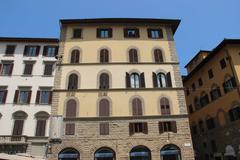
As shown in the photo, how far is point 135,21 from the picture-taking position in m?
28.4

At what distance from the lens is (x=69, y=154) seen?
21219 millimetres

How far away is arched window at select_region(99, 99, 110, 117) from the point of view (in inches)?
897

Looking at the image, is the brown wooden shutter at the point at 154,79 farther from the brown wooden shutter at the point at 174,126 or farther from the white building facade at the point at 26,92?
the white building facade at the point at 26,92

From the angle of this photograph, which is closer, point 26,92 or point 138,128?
point 138,128

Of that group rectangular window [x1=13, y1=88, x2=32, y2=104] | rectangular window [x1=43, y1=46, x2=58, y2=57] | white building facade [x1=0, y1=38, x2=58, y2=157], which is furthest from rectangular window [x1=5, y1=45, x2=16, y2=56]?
rectangular window [x1=13, y1=88, x2=32, y2=104]

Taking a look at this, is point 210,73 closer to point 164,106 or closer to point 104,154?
point 164,106

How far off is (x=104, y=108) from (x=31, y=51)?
14566mm

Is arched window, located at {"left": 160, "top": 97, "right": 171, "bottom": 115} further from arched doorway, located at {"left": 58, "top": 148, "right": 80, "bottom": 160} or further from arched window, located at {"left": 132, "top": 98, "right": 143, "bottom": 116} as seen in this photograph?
arched doorway, located at {"left": 58, "top": 148, "right": 80, "bottom": 160}

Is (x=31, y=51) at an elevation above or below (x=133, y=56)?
above

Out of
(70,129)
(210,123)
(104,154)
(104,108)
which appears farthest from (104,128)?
(210,123)

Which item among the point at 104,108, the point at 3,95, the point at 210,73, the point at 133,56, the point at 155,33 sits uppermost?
the point at 155,33

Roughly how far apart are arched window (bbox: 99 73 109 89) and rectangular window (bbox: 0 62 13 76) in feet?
41.4

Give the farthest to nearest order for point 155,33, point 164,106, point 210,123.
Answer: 1. point 210,123
2. point 155,33
3. point 164,106

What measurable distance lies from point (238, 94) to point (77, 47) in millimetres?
19862
